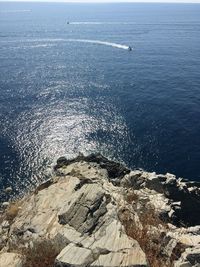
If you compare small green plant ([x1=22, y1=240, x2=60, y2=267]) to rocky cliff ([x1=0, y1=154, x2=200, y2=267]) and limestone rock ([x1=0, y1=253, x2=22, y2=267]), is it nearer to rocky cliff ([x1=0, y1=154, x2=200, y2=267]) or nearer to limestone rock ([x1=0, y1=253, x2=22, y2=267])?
rocky cliff ([x1=0, y1=154, x2=200, y2=267])

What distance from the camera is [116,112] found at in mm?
113500

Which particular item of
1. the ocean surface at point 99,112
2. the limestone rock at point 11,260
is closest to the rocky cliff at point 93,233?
the limestone rock at point 11,260

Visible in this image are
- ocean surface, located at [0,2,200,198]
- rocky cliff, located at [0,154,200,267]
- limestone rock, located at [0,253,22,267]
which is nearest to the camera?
rocky cliff, located at [0,154,200,267]

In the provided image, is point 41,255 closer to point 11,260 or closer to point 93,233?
point 11,260

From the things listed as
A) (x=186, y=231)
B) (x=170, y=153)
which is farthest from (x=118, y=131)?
(x=186, y=231)

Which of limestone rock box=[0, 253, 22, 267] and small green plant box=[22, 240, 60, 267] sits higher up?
small green plant box=[22, 240, 60, 267]

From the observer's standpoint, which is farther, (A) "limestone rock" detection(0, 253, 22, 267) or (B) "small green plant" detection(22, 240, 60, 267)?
(A) "limestone rock" detection(0, 253, 22, 267)

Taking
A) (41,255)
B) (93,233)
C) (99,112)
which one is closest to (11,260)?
(41,255)

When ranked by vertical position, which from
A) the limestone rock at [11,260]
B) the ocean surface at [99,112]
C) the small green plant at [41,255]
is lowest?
the ocean surface at [99,112]

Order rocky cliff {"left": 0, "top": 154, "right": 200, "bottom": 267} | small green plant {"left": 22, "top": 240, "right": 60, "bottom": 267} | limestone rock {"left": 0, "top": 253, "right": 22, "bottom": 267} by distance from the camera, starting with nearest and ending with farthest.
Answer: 1. rocky cliff {"left": 0, "top": 154, "right": 200, "bottom": 267}
2. small green plant {"left": 22, "top": 240, "right": 60, "bottom": 267}
3. limestone rock {"left": 0, "top": 253, "right": 22, "bottom": 267}

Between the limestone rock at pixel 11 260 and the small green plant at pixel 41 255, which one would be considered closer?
the small green plant at pixel 41 255

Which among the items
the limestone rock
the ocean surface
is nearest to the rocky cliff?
the limestone rock

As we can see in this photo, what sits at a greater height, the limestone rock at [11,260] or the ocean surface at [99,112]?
the limestone rock at [11,260]

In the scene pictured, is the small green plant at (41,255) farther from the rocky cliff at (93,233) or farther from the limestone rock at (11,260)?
the limestone rock at (11,260)
